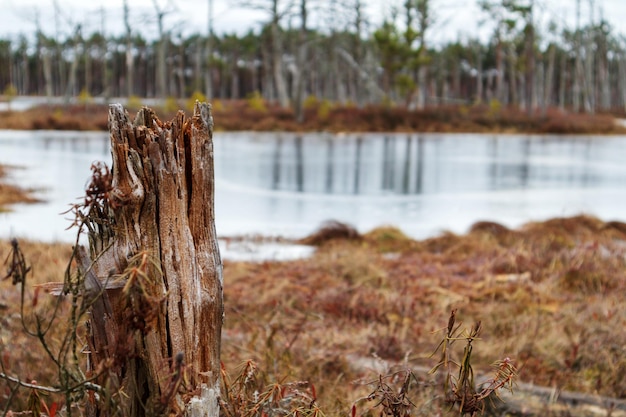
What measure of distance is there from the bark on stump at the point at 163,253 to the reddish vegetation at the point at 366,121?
1306 inches

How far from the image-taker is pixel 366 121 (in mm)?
37250

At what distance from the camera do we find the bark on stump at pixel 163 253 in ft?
7.04

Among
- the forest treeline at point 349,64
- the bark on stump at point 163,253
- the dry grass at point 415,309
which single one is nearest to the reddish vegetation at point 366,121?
the forest treeline at point 349,64

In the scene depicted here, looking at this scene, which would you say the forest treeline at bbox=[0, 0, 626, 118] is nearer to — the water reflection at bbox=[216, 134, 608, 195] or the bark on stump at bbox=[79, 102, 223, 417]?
the water reflection at bbox=[216, 134, 608, 195]

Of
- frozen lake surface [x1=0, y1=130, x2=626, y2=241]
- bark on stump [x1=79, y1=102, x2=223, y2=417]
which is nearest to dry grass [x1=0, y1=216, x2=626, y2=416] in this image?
bark on stump [x1=79, y1=102, x2=223, y2=417]

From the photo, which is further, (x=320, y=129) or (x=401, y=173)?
(x=320, y=129)

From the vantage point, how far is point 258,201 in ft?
44.0

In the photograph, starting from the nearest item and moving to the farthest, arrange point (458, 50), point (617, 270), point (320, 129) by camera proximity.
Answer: point (617, 270) < point (320, 129) < point (458, 50)

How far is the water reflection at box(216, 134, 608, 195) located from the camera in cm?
1656

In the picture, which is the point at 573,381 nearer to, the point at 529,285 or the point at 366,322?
the point at 366,322

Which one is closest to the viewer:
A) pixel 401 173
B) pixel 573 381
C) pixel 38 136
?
pixel 573 381

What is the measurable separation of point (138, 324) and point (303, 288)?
4.86 meters

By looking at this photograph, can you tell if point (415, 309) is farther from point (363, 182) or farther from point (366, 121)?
point (366, 121)

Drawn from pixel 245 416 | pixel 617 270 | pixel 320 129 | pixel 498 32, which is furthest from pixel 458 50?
pixel 245 416
